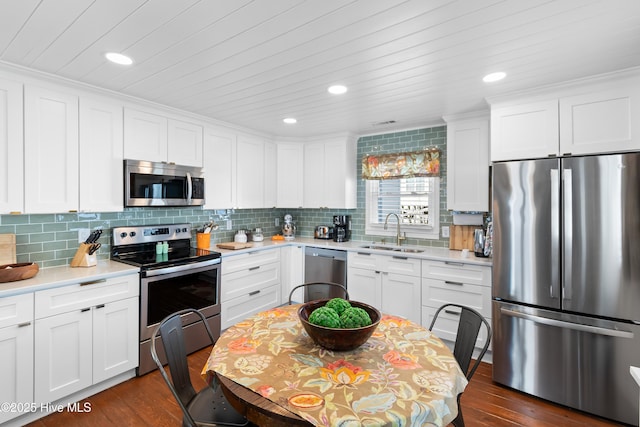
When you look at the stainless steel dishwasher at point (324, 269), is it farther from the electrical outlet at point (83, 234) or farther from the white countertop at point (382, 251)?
the electrical outlet at point (83, 234)

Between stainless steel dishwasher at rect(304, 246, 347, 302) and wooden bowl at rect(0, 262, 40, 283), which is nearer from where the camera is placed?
wooden bowl at rect(0, 262, 40, 283)

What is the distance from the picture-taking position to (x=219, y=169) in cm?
377

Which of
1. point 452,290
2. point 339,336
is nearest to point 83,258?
point 339,336

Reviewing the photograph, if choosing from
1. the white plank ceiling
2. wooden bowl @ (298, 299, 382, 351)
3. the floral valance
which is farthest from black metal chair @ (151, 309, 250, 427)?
the floral valance

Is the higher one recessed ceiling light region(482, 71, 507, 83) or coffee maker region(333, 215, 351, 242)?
recessed ceiling light region(482, 71, 507, 83)

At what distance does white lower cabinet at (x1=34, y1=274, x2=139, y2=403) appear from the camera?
2137 millimetres

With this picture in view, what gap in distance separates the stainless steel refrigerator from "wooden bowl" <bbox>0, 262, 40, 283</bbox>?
3544mm

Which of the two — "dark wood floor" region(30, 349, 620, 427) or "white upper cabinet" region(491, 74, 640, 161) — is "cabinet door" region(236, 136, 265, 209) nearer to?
"dark wood floor" region(30, 349, 620, 427)

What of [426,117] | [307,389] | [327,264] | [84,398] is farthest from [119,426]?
[426,117]

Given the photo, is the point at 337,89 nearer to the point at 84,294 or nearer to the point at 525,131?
the point at 525,131

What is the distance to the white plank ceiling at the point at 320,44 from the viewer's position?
1.56 m

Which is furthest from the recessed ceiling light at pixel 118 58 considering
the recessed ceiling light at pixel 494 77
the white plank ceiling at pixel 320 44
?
the recessed ceiling light at pixel 494 77

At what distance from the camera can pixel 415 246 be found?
3.92 metres

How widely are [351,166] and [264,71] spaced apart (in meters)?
2.24
